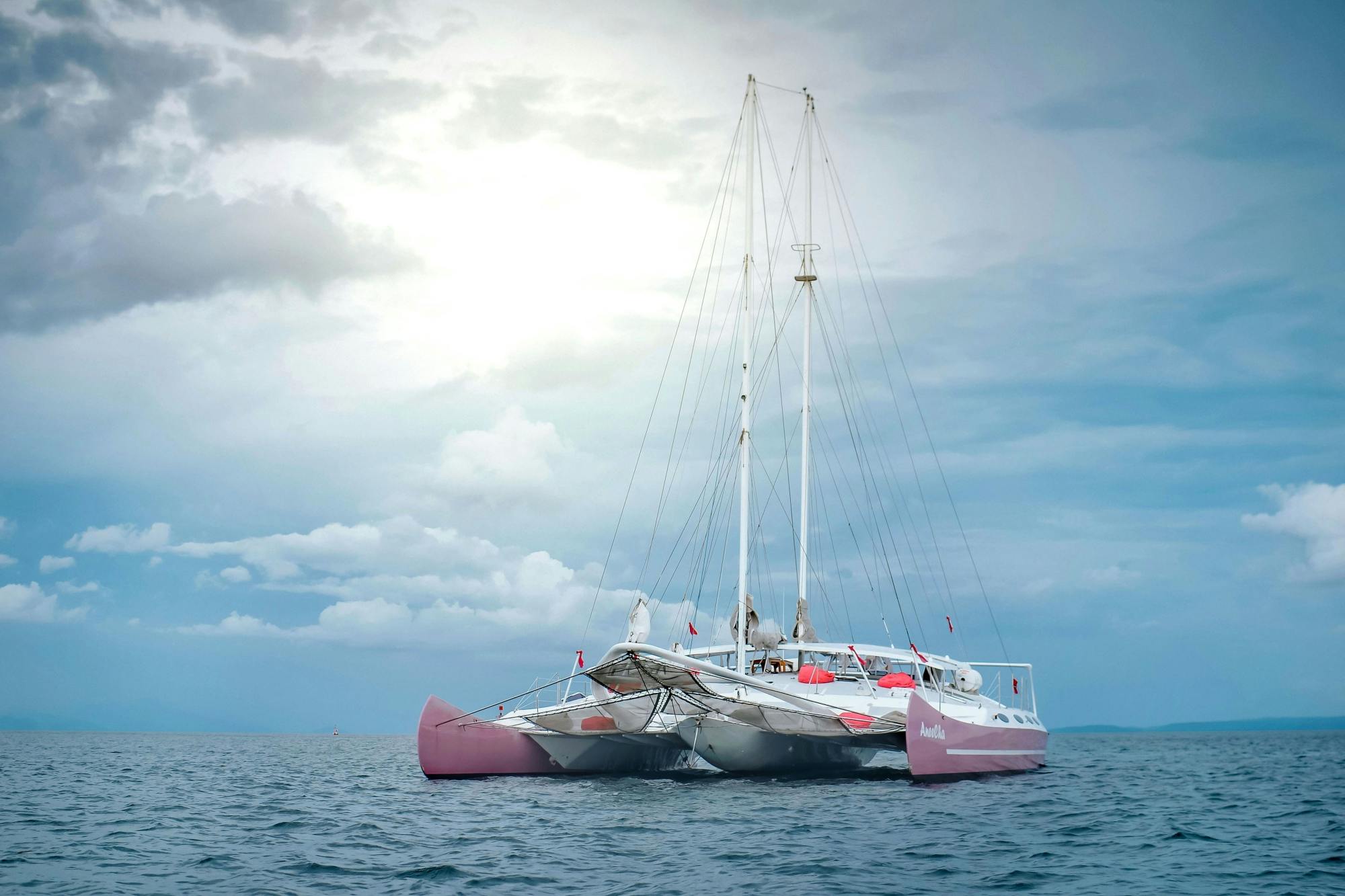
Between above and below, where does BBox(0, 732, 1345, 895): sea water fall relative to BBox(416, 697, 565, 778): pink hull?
below

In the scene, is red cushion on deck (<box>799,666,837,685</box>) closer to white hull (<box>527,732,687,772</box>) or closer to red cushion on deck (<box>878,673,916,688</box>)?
red cushion on deck (<box>878,673,916,688</box>)

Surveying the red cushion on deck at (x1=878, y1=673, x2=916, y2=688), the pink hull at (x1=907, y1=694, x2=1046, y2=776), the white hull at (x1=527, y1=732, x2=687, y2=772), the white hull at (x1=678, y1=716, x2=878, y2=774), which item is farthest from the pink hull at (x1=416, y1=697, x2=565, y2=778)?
the pink hull at (x1=907, y1=694, x2=1046, y2=776)

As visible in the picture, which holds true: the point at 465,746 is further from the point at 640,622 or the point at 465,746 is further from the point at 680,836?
the point at 680,836

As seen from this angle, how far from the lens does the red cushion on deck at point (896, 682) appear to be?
28158 mm

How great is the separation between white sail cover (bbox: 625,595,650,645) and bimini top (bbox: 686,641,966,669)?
20.0 feet

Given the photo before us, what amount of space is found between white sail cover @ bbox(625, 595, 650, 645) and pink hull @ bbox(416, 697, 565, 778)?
4.61 metres

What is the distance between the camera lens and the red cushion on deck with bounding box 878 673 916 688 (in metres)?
28.2

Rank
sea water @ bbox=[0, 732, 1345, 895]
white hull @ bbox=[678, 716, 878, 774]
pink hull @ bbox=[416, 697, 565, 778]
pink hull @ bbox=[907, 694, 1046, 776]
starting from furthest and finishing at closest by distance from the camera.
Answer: pink hull @ bbox=[416, 697, 565, 778] < white hull @ bbox=[678, 716, 878, 774] < pink hull @ bbox=[907, 694, 1046, 776] < sea water @ bbox=[0, 732, 1345, 895]

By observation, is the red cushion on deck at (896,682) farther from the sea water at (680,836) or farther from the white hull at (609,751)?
the white hull at (609,751)

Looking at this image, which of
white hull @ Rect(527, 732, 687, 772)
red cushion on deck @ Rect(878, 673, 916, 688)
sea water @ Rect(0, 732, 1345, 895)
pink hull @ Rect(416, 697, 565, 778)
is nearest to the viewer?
sea water @ Rect(0, 732, 1345, 895)

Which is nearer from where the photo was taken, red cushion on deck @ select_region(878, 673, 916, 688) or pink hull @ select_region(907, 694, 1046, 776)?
pink hull @ select_region(907, 694, 1046, 776)

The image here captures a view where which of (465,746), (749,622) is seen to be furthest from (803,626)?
(465,746)

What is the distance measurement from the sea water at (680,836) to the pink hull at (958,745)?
54 cm

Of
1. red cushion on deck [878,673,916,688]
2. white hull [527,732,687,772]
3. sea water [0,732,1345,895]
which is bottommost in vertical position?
sea water [0,732,1345,895]
